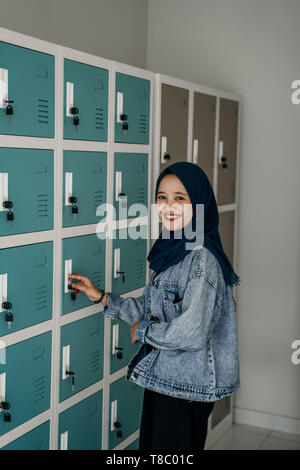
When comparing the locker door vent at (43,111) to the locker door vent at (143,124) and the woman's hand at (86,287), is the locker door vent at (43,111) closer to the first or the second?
the woman's hand at (86,287)

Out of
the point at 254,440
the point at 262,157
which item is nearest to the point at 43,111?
the point at 262,157

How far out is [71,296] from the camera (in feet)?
7.97

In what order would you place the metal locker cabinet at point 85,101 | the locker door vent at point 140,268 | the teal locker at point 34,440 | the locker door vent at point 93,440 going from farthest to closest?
the locker door vent at point 140,268, the locker door vent at point 93,440, the metal locker cabinet at point 85,101, the teal locker at point 34,440

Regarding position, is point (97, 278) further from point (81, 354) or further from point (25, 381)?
point (25, 381)

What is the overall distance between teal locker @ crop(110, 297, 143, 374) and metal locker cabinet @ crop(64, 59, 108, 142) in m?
0.85

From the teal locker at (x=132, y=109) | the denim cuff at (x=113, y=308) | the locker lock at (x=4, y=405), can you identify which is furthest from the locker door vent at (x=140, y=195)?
the locker lock at (x=4, y=405)

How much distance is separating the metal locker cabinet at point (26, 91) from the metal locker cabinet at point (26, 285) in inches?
16.1

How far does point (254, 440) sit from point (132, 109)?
7.35 ft

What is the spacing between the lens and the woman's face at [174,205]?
7.11 ft

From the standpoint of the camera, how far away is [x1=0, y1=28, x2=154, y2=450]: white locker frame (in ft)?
6.91

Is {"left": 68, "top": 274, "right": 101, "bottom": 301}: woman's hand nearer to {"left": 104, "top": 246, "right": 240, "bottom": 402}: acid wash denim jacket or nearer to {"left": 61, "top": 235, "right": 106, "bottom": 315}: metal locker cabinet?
{"left": 61, "top": 235, "right": 106, "bottom": 315}: metal locker cabinet

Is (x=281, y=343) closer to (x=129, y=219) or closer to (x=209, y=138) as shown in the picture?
(x=209, y=138)

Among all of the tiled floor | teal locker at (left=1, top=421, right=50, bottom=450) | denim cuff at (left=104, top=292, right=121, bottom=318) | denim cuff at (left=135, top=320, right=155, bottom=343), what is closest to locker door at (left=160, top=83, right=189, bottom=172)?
denim cuff at (left=104, top=292, right=121, bottom=318)
